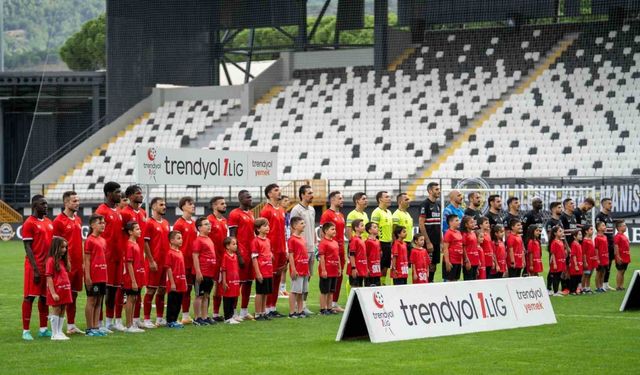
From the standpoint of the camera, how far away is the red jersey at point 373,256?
16.4 m

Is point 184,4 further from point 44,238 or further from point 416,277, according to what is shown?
point 44,238

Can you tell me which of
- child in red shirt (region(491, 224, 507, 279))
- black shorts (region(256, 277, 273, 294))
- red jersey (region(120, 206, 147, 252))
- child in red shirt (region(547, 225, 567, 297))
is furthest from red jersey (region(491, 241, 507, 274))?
red jersey (region(120, 206, 147, 252))

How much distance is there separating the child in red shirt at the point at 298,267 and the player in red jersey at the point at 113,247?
2.37 meters

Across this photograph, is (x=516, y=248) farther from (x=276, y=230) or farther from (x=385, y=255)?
(x=276, y=230)

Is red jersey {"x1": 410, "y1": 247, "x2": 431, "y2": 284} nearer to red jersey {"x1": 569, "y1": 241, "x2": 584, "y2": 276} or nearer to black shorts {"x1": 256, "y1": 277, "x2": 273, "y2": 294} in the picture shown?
black shorts {"x1": 256, "y1": 277, "x2": 273, "y2": 294}

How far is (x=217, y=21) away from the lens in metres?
43.0

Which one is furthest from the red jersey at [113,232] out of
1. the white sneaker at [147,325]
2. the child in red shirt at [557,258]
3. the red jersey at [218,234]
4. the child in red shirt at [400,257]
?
the child in red shirt at [557,258]

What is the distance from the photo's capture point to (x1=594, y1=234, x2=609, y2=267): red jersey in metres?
20.0

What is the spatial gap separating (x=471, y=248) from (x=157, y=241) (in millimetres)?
5074

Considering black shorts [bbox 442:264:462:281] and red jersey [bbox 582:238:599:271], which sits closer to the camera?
black shorts [bbox 442:264:462:281]

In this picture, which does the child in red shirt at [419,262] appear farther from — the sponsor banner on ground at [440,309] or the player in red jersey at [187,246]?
the player in red jersey at [187,246]

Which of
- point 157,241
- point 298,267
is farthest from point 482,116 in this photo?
point 157,241

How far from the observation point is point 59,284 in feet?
43.0

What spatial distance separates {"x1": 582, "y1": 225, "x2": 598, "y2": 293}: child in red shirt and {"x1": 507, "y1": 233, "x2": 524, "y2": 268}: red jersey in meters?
1.61
